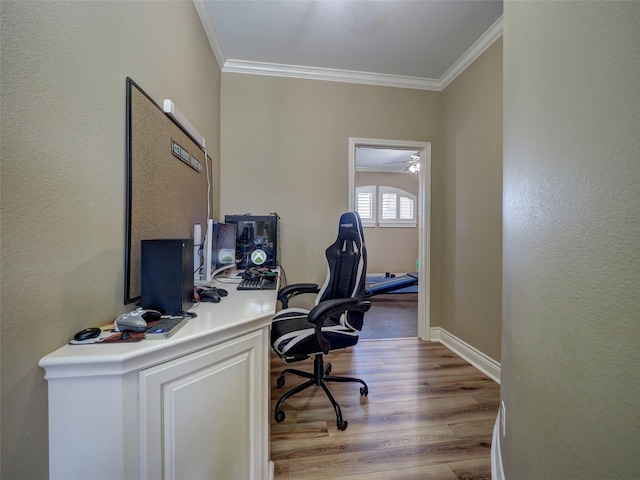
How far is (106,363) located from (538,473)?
4.32 ft

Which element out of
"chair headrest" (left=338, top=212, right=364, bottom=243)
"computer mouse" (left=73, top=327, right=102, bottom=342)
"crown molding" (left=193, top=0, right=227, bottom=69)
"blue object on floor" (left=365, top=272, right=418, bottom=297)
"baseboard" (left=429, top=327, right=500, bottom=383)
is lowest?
"baseboard" (left=429, top=327, right=500, bottom=383)

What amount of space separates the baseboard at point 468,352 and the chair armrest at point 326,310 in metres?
1.36

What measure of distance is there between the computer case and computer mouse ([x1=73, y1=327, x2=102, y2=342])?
1.46m

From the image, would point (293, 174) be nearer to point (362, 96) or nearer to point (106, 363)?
point (362, 96)

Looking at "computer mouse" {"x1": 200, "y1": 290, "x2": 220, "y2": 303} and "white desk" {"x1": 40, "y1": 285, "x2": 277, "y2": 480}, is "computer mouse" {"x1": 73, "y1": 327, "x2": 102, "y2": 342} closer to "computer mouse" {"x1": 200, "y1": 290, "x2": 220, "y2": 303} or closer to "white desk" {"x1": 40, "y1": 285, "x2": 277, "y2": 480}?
"white desk" {"x1": 40, "y1": 285, "x2": 277, "y2": 480}

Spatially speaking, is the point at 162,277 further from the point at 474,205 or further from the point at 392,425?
the point at 474,205

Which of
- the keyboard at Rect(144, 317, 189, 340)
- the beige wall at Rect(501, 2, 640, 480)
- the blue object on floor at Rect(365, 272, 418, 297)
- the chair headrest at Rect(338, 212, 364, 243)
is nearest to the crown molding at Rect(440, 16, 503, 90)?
the beige wall at Rect(501, 2, 640, 480)

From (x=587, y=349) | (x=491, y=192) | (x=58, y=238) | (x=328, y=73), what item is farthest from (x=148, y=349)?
(x=328, y=73)

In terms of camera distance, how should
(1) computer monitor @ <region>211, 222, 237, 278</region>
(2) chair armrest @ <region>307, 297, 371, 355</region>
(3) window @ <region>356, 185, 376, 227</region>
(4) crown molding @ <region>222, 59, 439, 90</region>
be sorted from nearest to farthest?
(2) chair armrest @ <region>307, 297, 371, 355</region>
(1) computer monitor @ <region>211, 222, 237, 278</region>
(4) crown molding @ <region>222, 59, 439, 90</region>
(3) window @ <region>356, 185, 376, 227</region>

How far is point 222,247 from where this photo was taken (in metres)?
1.76

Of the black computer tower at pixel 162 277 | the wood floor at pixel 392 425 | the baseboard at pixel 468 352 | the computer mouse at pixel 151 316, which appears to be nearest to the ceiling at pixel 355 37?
the black computer tower at pixel 162 277

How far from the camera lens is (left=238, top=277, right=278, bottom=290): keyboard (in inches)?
57.8

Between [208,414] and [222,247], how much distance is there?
3.67 feet

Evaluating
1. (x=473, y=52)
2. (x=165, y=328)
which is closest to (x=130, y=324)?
(x=165, y=328)
